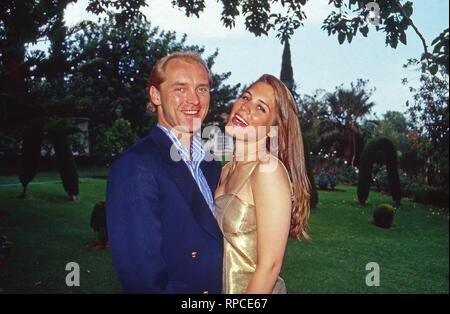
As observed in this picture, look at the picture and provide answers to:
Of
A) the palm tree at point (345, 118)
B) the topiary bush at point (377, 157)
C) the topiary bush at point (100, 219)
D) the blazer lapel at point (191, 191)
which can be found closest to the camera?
the blazer lapel at point (191, 191)

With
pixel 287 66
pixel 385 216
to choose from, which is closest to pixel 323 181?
pixel 385 216

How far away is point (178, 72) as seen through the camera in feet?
7.90

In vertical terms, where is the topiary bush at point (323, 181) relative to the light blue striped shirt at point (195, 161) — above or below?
below

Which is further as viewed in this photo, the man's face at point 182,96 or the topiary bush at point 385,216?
the topiary bush at point 385,216

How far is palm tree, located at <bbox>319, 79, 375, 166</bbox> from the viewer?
1372 inches

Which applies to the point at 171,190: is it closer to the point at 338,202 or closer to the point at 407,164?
the point at 338,202

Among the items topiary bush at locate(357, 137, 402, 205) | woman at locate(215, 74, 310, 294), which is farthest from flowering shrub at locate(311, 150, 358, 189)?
woman at locate(215, 74, 310, 294)

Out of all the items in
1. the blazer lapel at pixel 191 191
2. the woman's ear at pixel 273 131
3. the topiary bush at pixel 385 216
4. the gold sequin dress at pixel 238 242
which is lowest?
the topiary bush at pixel 385 216

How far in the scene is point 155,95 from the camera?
8.29 ft

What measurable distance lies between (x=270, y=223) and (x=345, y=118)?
118 ft

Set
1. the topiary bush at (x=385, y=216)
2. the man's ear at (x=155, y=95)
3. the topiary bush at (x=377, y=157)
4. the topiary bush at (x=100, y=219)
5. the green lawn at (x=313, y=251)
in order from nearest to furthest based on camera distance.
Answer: the man's ear at (x=155, y=95) → the green lawn at (x=313, y=251) → the topiary bush at (x=100, y=219) → the topiary bush at (x=385, y=216) → the topiary bush at (x=377, y=157)

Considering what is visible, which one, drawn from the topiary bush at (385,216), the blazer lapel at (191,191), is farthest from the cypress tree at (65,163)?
the blazer lapel at (191,191)

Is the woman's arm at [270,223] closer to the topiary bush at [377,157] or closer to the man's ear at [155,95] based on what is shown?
the man's ear at [155,95]

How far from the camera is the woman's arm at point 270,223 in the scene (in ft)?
7.06
